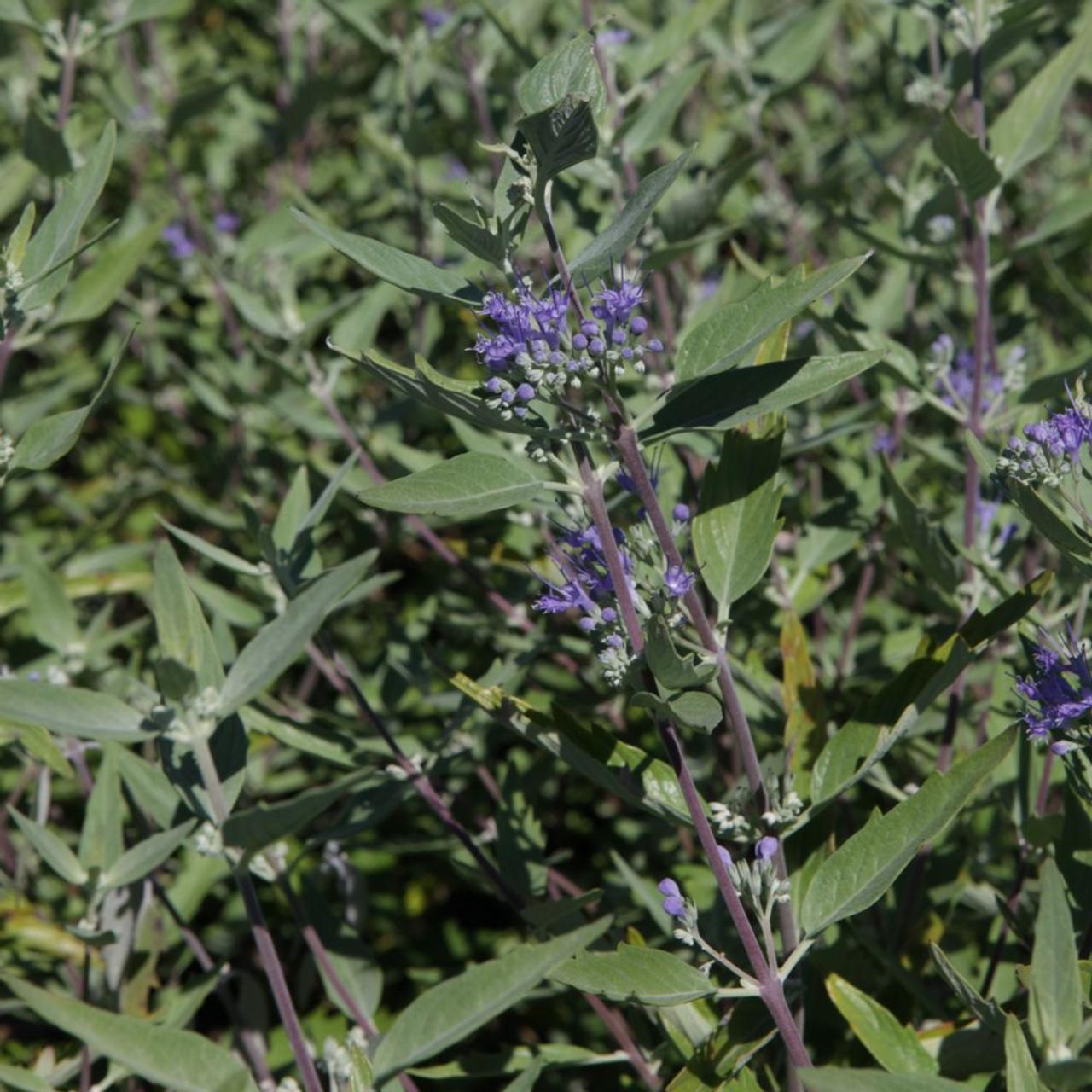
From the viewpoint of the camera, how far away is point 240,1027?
2.49 meters

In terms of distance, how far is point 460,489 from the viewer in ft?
5.32

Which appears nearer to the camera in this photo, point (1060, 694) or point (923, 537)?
point (1060, 694)

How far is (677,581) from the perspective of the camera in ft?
5.61

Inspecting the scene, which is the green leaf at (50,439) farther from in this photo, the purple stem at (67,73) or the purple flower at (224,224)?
the purple flower at (224,224)

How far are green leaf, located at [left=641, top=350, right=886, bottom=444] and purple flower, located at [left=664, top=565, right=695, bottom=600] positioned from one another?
0.17 m

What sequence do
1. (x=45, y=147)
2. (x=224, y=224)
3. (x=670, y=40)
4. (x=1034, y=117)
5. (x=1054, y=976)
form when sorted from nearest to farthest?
(x=1054, y=976) < (x=1034, y=117) < (x=45, y=147) < (x=670, y=40) < (x=224, y=224)

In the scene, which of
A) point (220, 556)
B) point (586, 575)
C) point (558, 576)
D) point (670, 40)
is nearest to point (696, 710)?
point (586, 575)

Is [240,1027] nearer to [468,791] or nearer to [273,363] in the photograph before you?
[468,791]

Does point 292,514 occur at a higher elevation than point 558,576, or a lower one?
higher

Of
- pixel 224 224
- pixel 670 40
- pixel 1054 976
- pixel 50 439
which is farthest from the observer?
pixel 224 224

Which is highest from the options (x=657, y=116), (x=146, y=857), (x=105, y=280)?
(x=657, y=116)

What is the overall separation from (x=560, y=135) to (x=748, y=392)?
16.0 inches

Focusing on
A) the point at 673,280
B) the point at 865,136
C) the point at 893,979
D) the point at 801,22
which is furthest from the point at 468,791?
the point at 865,136

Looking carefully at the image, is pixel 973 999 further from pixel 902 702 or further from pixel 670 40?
pixel 670 40
